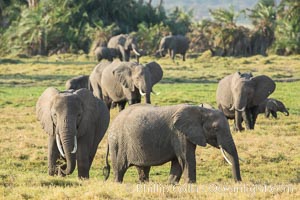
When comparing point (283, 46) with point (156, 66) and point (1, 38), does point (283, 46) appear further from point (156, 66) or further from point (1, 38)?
point (156, 66)

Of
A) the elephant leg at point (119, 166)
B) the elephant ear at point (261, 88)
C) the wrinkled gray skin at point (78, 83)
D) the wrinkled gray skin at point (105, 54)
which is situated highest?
the elephant ear at point (261, 88)

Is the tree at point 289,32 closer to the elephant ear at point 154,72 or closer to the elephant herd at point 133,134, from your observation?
the elephant ear at point 154,72

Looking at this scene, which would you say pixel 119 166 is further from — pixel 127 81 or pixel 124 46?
pixel 124 46

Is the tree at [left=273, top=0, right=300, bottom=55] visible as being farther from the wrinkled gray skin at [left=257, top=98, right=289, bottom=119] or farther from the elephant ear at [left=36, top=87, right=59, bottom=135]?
the elephant ear at [left=36, top=87, right=59, bottom=135]

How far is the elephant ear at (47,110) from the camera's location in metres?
12.8

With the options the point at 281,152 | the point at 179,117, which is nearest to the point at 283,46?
the point at 281,152

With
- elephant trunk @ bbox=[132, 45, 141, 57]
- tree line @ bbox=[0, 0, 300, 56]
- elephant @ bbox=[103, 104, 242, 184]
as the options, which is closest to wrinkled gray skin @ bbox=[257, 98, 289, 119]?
elephant @ bbox=[103, 104, 242, 184]

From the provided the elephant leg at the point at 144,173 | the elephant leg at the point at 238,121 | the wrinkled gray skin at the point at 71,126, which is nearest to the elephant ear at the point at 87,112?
the wrinkled gray skin at the point at 71,126

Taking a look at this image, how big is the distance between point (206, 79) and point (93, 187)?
23.7m

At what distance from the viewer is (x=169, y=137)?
41.1 ft

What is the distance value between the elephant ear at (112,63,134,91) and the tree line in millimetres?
28104

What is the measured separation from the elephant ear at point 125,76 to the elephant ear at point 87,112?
29.1 feet

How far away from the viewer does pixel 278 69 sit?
38.7m

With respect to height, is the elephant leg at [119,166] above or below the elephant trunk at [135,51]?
above
